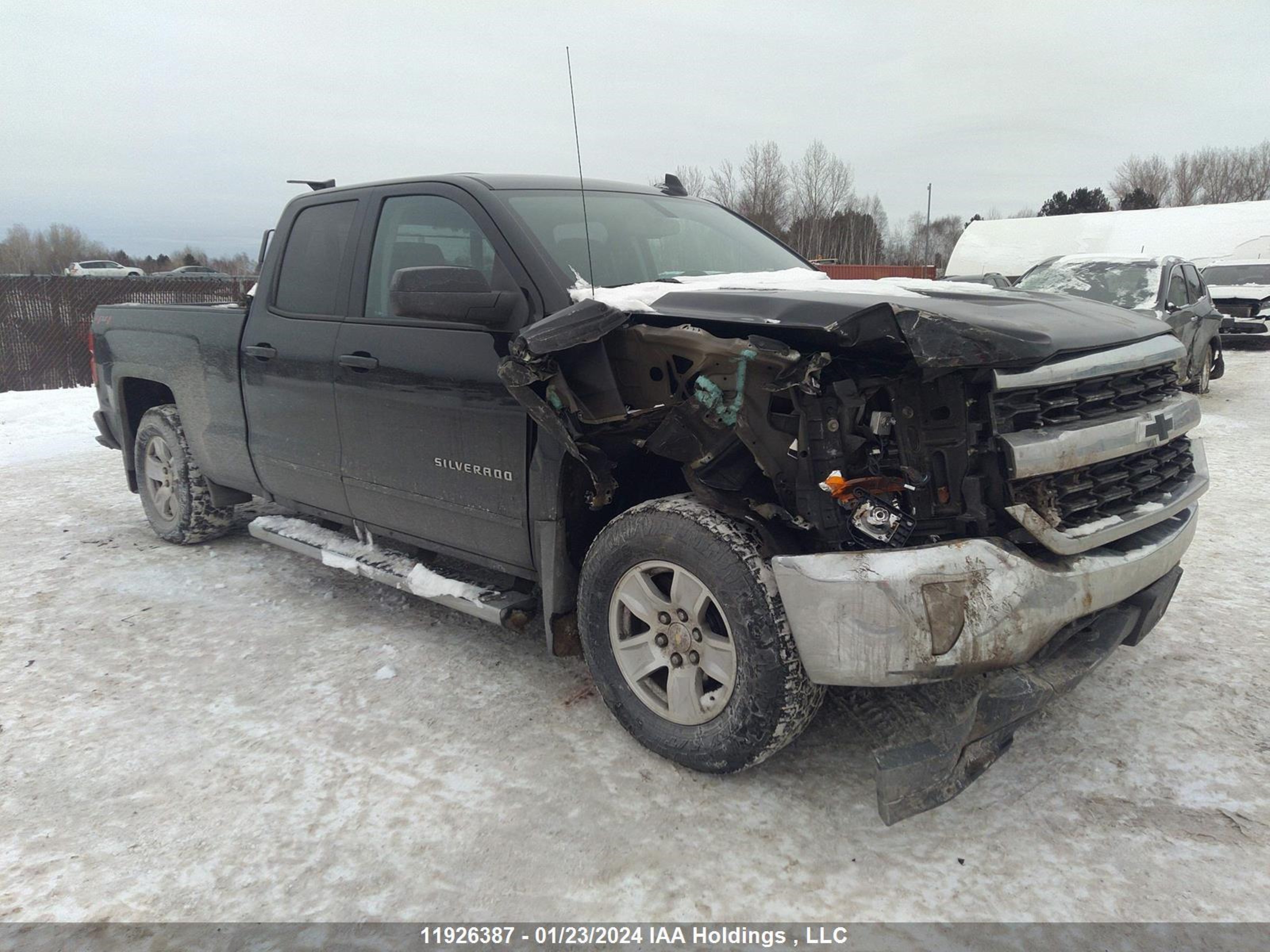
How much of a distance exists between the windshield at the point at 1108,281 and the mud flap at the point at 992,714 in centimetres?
744

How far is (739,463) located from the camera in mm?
2732

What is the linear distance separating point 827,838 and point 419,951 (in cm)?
117

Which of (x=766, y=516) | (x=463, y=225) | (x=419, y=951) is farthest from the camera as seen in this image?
(x=463, y=225)

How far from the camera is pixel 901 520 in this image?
2432 millimetres

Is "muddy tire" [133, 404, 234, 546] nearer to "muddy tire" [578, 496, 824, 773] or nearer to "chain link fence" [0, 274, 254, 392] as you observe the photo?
"muddy tire" [578, 496, 824, 773]

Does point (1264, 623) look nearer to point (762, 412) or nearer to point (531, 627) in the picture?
point (762, 412)

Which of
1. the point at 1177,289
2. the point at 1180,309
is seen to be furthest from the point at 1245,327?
the point at 1180,309

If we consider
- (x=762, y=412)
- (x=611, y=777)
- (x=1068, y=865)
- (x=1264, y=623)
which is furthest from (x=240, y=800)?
(x=1264, y=623)

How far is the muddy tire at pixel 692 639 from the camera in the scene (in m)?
2.52

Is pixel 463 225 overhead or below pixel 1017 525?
overhead

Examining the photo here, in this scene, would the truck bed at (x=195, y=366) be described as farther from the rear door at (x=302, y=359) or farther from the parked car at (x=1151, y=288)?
the parked car at (x=1151, y=288)

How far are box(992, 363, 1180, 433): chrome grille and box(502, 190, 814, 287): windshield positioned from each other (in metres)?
1.46

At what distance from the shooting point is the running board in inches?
133

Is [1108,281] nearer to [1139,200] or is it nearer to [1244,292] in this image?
[1244,292]
